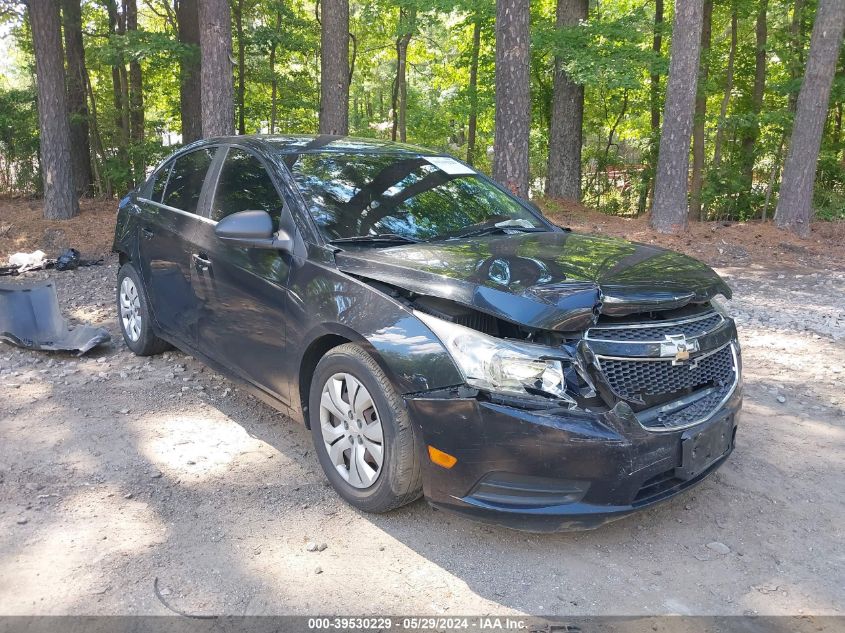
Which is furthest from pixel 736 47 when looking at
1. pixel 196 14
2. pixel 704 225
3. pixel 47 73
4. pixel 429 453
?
pixel 429 453

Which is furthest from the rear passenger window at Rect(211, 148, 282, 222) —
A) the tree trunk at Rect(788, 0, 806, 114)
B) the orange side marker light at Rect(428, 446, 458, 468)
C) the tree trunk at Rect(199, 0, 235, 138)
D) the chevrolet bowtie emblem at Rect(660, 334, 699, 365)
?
the tree trunk at Rect(788, 0, 806, 114)

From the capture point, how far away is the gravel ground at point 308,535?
275 centimetres

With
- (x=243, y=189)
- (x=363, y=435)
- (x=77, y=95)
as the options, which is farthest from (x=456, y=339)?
(x=77, y=95)

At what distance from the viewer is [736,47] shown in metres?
18.3

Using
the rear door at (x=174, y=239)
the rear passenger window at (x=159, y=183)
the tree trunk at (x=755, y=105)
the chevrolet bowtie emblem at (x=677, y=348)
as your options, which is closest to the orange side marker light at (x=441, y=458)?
the chevrolet bowtie emblem at (x=677, y=348)

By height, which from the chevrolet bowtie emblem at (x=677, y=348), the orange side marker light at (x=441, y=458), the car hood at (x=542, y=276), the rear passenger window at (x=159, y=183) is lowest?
the orange side marker light at (x=441, y=458)

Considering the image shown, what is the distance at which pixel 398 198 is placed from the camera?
4035 mm

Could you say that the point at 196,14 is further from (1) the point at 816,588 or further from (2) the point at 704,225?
(1) the point at 816,588

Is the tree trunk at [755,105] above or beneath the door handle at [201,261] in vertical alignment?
above

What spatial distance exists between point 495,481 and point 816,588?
144cm

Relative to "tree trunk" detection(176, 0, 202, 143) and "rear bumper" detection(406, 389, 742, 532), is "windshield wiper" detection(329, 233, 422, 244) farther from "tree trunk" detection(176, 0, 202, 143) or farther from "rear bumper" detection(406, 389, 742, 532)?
"tree trunk" detection(176, 0, 202, 143)

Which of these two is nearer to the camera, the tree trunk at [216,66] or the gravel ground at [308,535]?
the gravel ground at [308,535]

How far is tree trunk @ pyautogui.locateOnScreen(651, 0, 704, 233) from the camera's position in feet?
35.7

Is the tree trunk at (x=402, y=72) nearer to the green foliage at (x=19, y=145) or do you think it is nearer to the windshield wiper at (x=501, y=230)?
the green foliage at (x=19, y=145)
